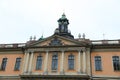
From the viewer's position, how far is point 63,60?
30.2 meters

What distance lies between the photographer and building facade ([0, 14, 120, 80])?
28859mm

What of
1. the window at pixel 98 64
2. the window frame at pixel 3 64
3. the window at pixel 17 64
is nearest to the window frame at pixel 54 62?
the window at pixel 17 64

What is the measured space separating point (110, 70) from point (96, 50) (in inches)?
150

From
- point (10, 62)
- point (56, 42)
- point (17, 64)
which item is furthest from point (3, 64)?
point (56, 42)

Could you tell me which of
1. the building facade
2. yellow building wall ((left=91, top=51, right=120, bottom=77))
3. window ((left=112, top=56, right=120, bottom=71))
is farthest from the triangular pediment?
window ((left=112, top=56, right=120, bottom=71))

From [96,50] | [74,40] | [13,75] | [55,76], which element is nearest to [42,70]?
[55,76]

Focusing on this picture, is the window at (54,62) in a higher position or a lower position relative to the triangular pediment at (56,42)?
lower

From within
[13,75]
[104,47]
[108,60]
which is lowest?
[13,75]

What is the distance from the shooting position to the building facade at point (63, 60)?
28859 mm

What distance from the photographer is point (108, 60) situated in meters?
29.5

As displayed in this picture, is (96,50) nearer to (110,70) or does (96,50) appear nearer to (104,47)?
(104,47)

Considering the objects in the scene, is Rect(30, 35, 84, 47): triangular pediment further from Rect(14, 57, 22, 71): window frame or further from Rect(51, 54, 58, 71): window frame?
Rect(14, 57, 22, 71): window frame

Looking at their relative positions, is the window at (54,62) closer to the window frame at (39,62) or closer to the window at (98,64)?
the window frame at (39,62)

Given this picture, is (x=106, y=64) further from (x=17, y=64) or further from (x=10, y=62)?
(x=10, y=62)
